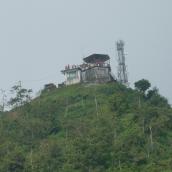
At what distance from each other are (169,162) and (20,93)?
22.3 metres

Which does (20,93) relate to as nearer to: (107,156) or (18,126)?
(18,126)

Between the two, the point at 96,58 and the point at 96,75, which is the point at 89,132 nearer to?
the point at 96,75

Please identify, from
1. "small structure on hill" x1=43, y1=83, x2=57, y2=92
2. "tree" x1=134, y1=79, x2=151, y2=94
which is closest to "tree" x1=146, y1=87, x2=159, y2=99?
"tree" x1=134, y1=79, x2=151, y2=94

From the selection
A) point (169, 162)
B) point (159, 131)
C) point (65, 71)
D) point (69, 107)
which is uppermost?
point (65, 71)

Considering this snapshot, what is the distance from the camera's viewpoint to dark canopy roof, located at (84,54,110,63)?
222ft

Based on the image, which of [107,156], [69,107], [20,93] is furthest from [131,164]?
[20,93]

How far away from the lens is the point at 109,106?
56.3 meters

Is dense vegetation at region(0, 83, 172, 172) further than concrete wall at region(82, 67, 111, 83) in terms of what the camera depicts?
No

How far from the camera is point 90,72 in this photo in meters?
65.9

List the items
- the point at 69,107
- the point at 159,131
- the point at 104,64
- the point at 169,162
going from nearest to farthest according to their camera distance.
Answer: the point at 169,162 → the point at 159,131 → the point at 69,107 → the point at 104,64

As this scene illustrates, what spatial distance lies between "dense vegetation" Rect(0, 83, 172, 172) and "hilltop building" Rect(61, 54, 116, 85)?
1.68m

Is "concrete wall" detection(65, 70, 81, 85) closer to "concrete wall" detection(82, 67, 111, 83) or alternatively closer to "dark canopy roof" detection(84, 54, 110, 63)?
"concrete wall" detection(82, 67, 111, 83)

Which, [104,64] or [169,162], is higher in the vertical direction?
[104,64]

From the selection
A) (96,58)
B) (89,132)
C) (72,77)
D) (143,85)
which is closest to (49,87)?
(72,77)
